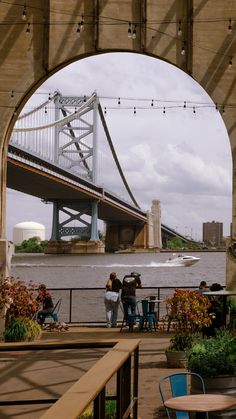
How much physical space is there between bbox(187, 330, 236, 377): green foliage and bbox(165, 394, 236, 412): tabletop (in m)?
1.93

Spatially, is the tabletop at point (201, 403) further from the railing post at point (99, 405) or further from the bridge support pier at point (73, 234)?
the bridge support pier at point (73, 234)

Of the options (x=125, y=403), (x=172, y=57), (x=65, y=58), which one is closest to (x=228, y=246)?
(x=172, y=57)

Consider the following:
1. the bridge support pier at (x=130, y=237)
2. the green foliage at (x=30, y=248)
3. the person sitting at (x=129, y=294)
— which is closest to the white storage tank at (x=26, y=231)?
the green foliage at (x=30, y=248)

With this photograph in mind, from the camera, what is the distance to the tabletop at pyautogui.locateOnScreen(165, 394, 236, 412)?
234 inches

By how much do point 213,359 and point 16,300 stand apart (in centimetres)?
765

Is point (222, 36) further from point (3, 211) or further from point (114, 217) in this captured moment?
point (114, 217)

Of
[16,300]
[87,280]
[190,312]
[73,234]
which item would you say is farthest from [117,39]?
[73,234]

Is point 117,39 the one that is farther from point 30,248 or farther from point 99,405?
point 30,248

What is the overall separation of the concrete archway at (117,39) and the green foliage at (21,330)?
78.6 inches

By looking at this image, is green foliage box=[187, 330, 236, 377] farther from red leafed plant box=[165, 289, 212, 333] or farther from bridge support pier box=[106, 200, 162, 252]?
bridge support pier box=[106, 200, 162, 252]

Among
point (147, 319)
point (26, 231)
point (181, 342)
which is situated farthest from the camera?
point (26, 231)

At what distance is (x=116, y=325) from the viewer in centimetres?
1950

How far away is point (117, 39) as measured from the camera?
1548 centimetres

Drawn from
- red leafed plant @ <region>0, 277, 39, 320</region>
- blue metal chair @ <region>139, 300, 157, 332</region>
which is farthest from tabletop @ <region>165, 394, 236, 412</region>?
blue metal chair @ <region>139, 300, 157, 332</region>
